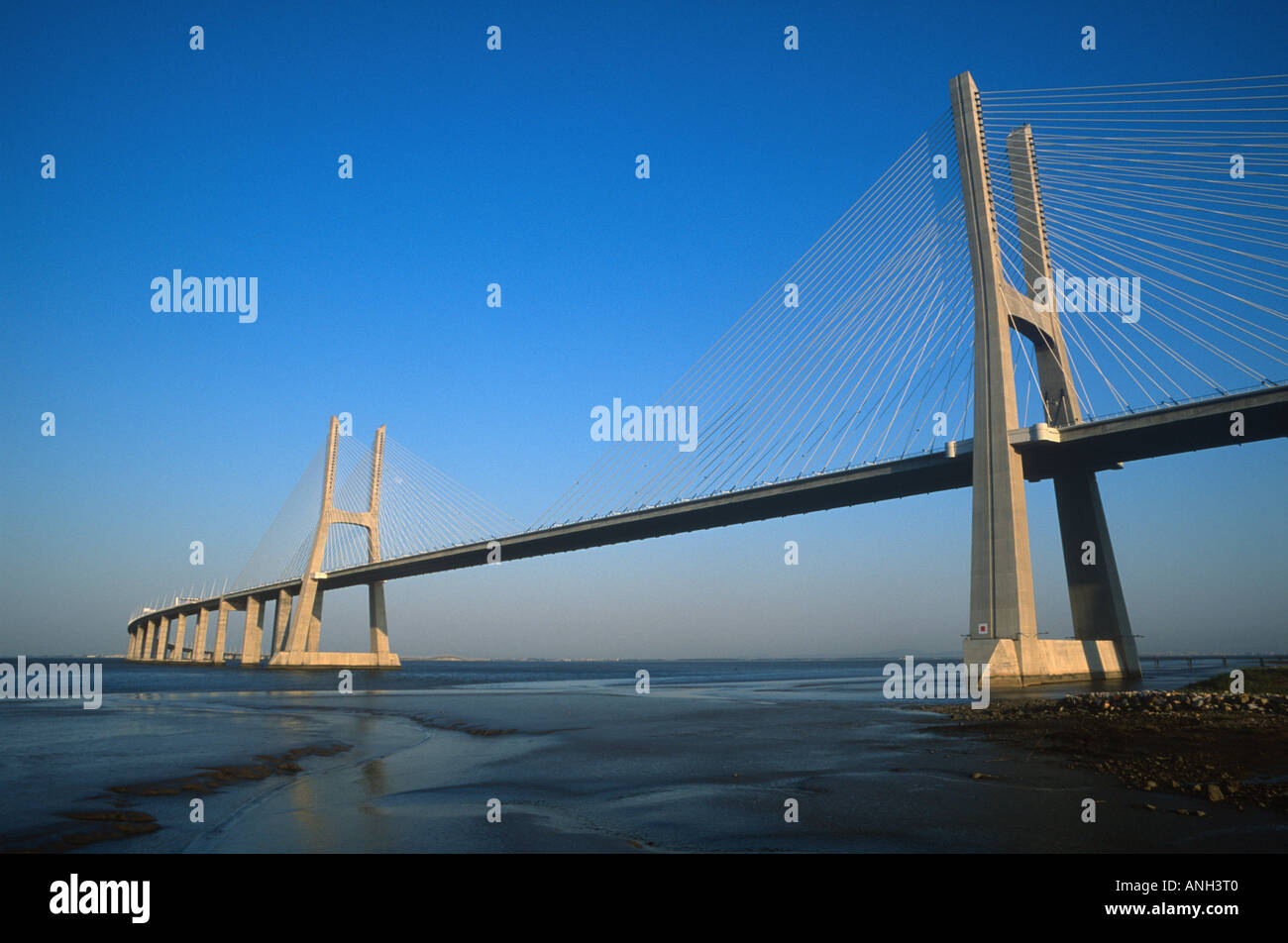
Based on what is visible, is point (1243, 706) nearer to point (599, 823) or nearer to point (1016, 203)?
point (599, 823)

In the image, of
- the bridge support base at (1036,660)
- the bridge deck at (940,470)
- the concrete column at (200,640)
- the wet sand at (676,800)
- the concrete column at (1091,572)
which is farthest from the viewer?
the concrete column at (200,640)

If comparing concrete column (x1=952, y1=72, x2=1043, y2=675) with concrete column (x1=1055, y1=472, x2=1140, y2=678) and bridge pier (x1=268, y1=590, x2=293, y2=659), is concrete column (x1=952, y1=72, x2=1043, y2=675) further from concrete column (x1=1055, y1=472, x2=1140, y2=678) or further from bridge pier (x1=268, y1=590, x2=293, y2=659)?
bridge pier (x1=268, y1=590, x2=293, y2=659)

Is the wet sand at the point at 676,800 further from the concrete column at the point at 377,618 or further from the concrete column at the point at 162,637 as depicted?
the concrete column at the point at 162,637

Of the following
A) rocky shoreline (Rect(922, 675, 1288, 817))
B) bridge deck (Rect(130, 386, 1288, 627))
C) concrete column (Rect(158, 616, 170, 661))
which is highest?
bridge deck (Rect(130, 386, 1288, 627))

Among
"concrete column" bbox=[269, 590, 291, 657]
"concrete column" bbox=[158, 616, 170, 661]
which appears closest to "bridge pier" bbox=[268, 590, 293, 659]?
"concrete column" bbox=[269, 590, 291, 657]

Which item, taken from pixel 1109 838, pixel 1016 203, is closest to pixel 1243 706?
pixel 1109 838

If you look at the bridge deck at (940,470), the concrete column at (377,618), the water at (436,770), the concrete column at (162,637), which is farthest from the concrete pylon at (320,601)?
the concrete column at (162,637)
